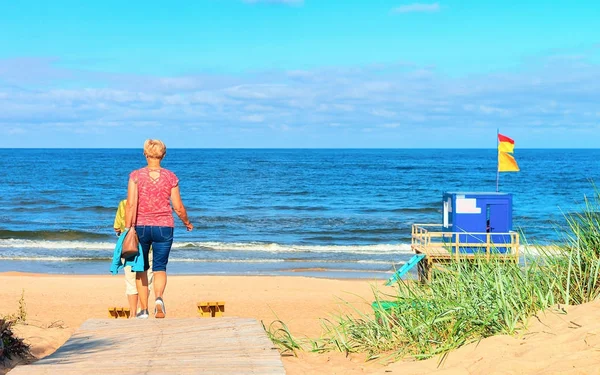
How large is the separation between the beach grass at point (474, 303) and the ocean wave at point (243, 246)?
54.4 feet

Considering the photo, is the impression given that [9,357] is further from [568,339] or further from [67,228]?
[67,228]

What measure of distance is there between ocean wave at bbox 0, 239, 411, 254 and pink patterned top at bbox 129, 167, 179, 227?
16373 millimetres

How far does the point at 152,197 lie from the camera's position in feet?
21.3

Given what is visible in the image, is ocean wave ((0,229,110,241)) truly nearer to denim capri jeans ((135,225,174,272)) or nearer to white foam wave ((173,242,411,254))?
white foam wave ((173,242,411,254))

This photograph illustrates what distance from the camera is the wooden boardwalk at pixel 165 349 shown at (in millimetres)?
4410

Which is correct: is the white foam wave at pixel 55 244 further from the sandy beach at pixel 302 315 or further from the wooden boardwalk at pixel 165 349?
the wooden boardwalk at pixel 165 349

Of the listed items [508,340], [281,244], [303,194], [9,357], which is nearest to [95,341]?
[9,357]

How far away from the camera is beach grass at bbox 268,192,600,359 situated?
5270mm

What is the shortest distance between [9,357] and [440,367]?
375 centimetres

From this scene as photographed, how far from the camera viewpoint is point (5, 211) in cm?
3459

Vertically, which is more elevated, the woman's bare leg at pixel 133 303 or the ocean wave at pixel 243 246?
the woman's bare leg at pixel 133 303

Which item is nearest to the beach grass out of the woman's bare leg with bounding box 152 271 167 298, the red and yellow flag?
the woman's bare leg with bounding box 152 271 167 298

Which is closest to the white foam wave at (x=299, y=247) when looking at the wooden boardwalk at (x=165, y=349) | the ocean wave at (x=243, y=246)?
the ocean wave at (x=243, y=246)

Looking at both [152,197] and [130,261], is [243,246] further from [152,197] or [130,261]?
[152,197]
